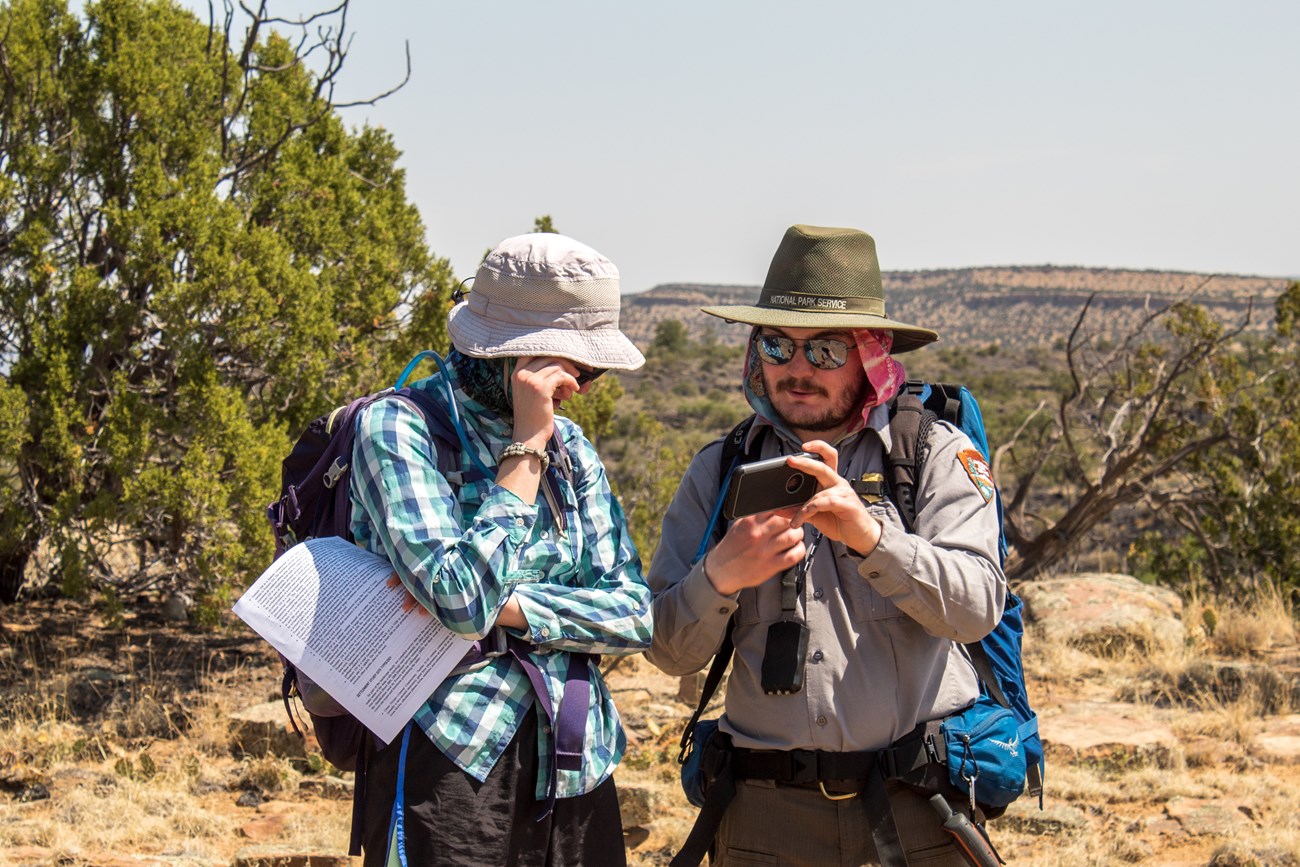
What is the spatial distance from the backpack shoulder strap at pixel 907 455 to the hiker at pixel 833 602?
0.08 ft

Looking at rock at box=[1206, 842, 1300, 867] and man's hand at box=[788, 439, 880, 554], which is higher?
man's hand at box=[788, 439, 880, 554]

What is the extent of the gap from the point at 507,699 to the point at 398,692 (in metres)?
0.21

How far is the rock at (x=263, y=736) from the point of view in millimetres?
5945

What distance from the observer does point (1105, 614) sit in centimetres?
844

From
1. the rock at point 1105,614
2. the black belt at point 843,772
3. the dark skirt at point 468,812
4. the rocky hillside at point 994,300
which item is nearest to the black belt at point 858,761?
the black belt at point 843,772

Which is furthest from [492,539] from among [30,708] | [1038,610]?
[1038,610]

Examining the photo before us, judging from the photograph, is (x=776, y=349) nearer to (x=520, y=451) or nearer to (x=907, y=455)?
(x=907, y=455)

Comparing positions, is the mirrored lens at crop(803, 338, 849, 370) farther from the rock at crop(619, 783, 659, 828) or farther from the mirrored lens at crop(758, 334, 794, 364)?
the rock at crop(619, 783, 659, 828)

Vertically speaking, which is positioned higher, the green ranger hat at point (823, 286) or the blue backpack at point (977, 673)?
the green ranger hat at point (823, 286)

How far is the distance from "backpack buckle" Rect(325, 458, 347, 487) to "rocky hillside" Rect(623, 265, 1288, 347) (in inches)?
2366

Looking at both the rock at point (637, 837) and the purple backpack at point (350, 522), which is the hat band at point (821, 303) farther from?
the rock at point (637, 837)

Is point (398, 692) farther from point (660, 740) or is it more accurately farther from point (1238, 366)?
point (1238, 366)

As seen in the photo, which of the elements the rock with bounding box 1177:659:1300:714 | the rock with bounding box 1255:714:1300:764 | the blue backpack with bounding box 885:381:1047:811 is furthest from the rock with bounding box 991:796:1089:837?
the blue backpack with bounding box 885:381:1047:811

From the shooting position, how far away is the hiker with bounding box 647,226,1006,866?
2.42 m
